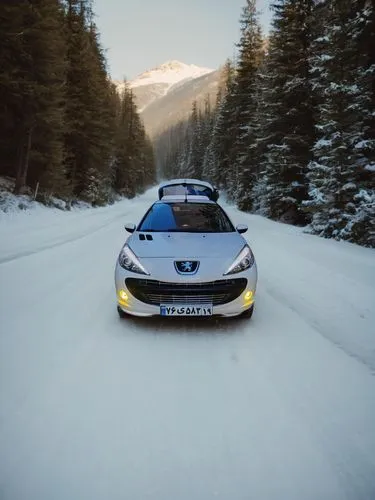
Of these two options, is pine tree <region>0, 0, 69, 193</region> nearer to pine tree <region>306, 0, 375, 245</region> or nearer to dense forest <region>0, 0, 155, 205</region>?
dense forest <region>0, 0, 155, 205</region>

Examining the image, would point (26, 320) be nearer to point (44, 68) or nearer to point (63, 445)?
point (63, 445)

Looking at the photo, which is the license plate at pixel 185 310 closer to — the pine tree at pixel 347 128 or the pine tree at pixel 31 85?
the pine tree at pixel 347 128

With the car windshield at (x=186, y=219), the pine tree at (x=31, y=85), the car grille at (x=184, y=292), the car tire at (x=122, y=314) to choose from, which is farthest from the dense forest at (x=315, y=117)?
the pine tree at (x=31, y=85)

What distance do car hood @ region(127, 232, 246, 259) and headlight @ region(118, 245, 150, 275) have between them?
0.07m

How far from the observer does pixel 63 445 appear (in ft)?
8.45

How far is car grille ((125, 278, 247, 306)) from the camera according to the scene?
174 inches

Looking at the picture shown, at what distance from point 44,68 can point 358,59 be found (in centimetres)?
1528

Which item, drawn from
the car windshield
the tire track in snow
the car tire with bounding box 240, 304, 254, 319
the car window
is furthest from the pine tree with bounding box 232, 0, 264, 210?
the car tire with bounding box 240, 304, 254, 319

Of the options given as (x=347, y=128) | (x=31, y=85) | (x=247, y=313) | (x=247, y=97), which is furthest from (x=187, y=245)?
(x=247, y=97)

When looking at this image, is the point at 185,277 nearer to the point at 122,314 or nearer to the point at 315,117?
the point at 122,314

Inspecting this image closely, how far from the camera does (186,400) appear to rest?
3188 millimetres

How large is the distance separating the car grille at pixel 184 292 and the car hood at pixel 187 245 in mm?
396

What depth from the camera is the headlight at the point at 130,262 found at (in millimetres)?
4591

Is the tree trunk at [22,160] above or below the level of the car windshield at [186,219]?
below
